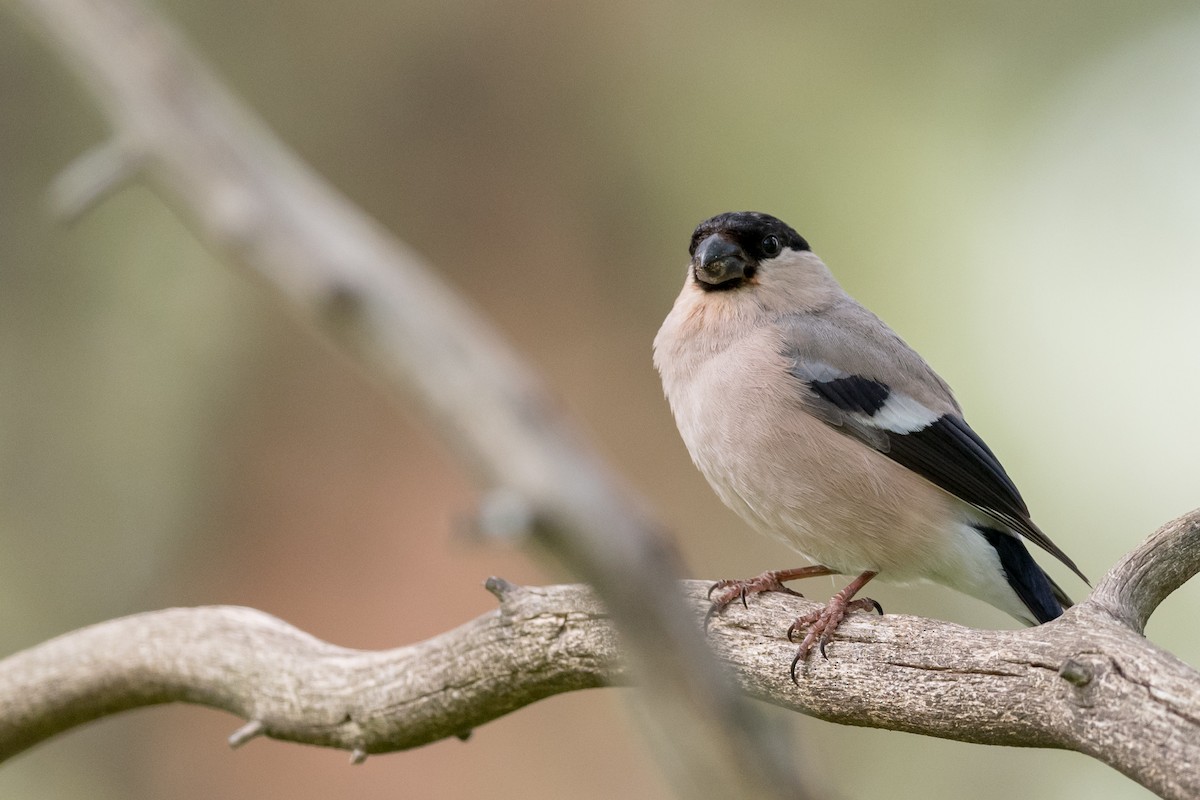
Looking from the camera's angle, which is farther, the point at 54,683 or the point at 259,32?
the point at 259,32

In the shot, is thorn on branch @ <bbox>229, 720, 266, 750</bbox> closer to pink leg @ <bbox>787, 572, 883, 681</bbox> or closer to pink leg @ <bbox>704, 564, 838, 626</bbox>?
pink leg @ <bbox>704, 564, 838, 626</bbox>

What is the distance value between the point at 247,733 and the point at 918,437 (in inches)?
76.9

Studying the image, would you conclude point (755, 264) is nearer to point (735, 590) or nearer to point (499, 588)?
point (735, 590)

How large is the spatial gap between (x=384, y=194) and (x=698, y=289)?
3619mm

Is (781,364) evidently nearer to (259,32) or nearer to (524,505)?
(524,505)

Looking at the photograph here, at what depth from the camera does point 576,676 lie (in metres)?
2.61

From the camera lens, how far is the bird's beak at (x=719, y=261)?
348cm

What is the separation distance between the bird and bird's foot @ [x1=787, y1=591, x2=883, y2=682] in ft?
0.63

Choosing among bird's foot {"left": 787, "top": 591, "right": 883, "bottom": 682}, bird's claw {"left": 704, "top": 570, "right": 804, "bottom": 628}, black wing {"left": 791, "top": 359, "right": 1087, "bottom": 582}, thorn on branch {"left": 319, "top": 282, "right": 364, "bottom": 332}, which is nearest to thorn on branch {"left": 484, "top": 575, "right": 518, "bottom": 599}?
bird's claw {"left": 704, "top": 570, "right": 804, "bottom": 628}

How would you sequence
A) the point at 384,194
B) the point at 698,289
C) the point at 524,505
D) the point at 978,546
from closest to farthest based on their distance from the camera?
1. the point at 524,505
2. the point at 978,546
3. the point at 698,289
4. the point at 384,194

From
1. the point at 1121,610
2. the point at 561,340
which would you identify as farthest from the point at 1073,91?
the point at 1121,610

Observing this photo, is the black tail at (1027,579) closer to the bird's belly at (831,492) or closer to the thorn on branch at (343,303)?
the bird's belly at (831,492)

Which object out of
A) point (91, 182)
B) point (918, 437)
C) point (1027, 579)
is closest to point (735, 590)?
point (918, 437)

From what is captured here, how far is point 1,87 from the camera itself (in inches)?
271
